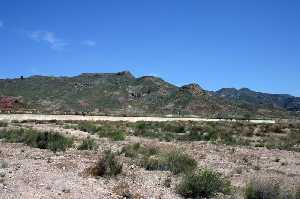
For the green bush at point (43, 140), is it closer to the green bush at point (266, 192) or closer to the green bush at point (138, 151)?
the green bush at point (138, 151)

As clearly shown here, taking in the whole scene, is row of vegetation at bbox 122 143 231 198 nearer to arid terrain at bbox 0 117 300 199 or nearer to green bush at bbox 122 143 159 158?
green bush at bbox 122 143 159 158

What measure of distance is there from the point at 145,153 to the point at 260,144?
11907 millimetres

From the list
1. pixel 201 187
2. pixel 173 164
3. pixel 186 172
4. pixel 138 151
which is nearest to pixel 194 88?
pixel 138 151

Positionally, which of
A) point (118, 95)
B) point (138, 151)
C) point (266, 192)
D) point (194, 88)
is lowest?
point (266, 192)

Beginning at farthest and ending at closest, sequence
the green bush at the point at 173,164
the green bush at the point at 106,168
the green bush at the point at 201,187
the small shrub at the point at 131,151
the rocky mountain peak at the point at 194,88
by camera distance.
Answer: the rocky mountain peak at the point at 194,88 < the small shrub at the point at 131,151 < the green bush at the point at 173,164 < the green bush at the point at 106,168 < the green bush at the point at 201,187

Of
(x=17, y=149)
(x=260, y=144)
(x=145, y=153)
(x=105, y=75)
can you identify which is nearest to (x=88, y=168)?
(x=145, y=153)

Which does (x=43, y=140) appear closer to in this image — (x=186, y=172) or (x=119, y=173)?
(x=119, y=173)

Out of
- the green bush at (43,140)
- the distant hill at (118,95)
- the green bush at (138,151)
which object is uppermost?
the distant hill at (118,95)

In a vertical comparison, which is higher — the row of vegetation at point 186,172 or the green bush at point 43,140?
the green bush at point 43,140

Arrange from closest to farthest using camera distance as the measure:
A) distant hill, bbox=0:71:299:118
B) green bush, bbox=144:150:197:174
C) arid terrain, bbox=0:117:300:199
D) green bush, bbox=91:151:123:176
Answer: arid terrain, bbox=0:117:300:199 < green bush, bbox=91:151:123:176 < green bush, bbox=144:150:197:174 < distant hill, bbox=0:71:299:118

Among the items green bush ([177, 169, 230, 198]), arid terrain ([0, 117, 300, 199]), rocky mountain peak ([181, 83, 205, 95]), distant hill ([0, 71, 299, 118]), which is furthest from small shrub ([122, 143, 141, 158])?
rocky mountain peak ([181, 83, 205, 95])

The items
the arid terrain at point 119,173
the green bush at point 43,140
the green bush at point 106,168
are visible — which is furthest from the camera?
the green bush at point 43,140

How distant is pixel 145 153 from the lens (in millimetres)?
23969

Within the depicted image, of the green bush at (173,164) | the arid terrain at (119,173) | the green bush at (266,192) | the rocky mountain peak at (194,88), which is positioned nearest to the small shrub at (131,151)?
the arid terrain at (119,173)
